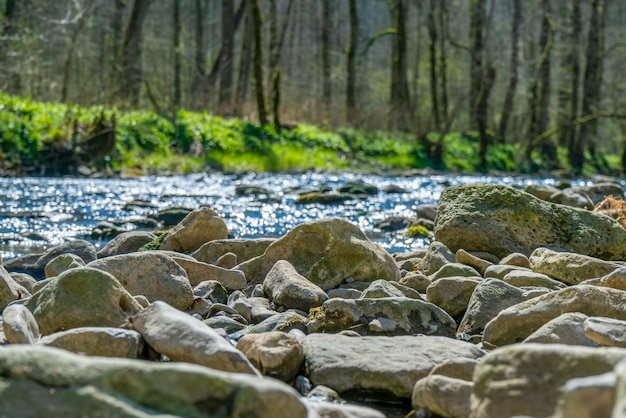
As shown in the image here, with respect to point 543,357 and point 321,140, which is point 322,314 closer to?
point 543,357

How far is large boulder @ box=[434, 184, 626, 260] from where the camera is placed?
5664 millimetres

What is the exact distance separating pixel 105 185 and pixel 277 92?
833 centimetres

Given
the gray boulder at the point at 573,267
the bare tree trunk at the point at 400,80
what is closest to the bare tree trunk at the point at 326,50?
the bare tree trunk at the point at 400,80

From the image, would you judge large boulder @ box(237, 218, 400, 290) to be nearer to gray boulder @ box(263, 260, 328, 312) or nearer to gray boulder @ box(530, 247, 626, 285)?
gray boulder @ box(263, 260, 328, 312)

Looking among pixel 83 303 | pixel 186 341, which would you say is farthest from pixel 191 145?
pixel 186 341

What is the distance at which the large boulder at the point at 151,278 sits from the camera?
413 centimetres

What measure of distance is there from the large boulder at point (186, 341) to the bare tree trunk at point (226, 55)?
19778mm

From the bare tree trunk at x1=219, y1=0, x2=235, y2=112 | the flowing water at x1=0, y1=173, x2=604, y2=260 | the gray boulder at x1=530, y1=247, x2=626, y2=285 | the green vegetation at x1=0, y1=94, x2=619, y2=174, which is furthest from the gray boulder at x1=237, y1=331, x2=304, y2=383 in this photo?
the bare tree trunk at x1=219, y1=0, x2=235, y2=112

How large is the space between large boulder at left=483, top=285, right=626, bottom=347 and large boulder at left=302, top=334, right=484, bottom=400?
353mm

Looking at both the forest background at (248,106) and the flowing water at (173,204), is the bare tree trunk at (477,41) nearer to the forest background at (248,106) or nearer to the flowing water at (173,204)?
the forest background at (248,106)

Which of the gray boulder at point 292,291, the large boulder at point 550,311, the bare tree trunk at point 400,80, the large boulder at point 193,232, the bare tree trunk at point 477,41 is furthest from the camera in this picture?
the bare tree trunk at point 400,80

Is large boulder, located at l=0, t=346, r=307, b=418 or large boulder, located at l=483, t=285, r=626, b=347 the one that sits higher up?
large boulder, located at l=0, t=346, r=307, b=418

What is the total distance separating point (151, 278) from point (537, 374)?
8.30 feet

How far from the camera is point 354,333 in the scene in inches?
142
